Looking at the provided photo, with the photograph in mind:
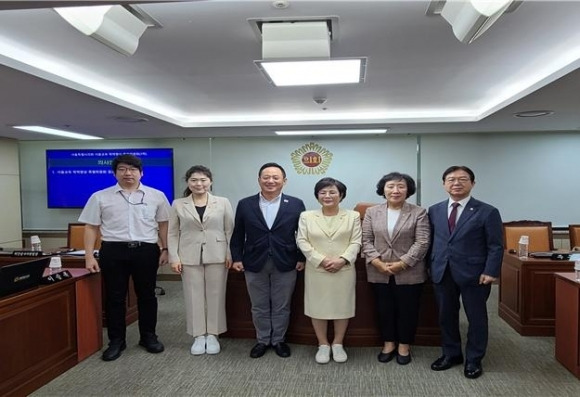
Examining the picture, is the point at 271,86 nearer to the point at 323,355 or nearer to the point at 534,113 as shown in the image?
the point at 323,355

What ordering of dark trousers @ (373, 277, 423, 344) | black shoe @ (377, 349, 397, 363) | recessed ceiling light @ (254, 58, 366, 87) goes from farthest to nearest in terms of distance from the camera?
black shoe @ (377, 349, 397, 363)
dark trousers @ (373, 277, 423, 344)
recessed ceiling light @ (254, 58, 366, 87)

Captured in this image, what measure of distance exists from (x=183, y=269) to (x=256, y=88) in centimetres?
176

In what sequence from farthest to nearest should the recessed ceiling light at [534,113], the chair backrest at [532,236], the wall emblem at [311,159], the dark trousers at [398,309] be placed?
the wall emblem at [311,159] < the chair backrest at [532,236] < the recessed ceiling light at [534,113] < the dark trousers at [398,309]

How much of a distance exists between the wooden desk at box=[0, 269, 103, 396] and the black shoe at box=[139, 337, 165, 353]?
402mm

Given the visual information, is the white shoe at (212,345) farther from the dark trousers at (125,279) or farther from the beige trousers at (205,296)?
the dark trousers at (125,279)

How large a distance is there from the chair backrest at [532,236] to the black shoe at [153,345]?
3695 mm

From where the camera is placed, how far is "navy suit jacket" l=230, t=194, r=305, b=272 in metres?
3.20

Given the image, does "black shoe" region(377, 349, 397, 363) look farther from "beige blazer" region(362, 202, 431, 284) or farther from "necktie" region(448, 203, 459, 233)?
"necktie" region(448, 203, 459, 233)

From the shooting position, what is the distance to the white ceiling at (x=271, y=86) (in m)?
2.31

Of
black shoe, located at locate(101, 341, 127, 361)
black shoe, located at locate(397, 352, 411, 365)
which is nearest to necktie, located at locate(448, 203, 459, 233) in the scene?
black shoe, located at locate(397, 352, 411, 365)

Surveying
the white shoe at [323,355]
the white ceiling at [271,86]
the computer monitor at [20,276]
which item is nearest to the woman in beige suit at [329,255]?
the white shoe at [323,355]

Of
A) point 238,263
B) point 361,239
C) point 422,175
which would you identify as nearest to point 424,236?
point 361,239

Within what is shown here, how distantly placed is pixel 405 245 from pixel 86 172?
5.18m

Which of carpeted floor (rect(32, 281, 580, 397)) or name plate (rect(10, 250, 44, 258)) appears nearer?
carpeted floor (rect(32, 281, 580, 397))
